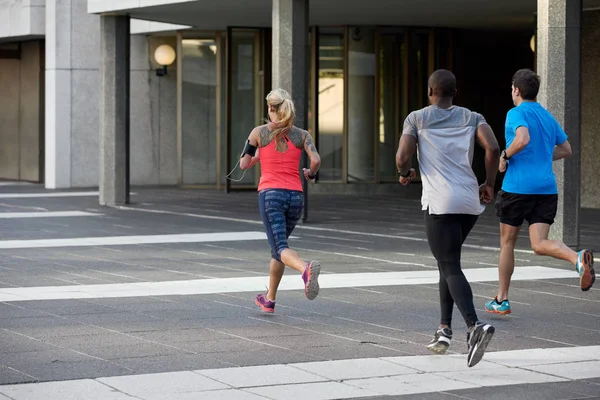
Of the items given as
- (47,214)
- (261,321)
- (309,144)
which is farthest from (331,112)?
(261,321)

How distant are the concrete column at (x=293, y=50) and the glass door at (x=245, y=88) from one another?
8711 millimetres

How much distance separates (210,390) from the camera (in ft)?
21.9

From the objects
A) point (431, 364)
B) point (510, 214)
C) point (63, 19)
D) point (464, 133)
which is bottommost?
point (431, 364)

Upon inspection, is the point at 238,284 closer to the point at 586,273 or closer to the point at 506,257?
the point at 506,257

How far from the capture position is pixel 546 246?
9422mm

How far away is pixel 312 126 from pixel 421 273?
1551 centimetres

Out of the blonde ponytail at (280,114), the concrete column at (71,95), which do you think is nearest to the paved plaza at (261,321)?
the blonde ponytail at (280,114)

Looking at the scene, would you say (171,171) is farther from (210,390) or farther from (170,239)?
(210,390)

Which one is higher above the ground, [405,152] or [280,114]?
[280,114]

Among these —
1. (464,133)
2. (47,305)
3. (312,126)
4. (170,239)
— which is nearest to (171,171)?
(312,126)

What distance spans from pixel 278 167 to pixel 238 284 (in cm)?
214

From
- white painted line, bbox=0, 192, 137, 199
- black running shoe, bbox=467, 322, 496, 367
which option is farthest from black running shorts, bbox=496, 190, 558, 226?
white painted line, bbox=0, 192, 137, 199

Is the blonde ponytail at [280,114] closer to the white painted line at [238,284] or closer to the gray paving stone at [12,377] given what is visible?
the white painted line at [238,284]

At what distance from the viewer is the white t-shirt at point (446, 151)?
7.90m
